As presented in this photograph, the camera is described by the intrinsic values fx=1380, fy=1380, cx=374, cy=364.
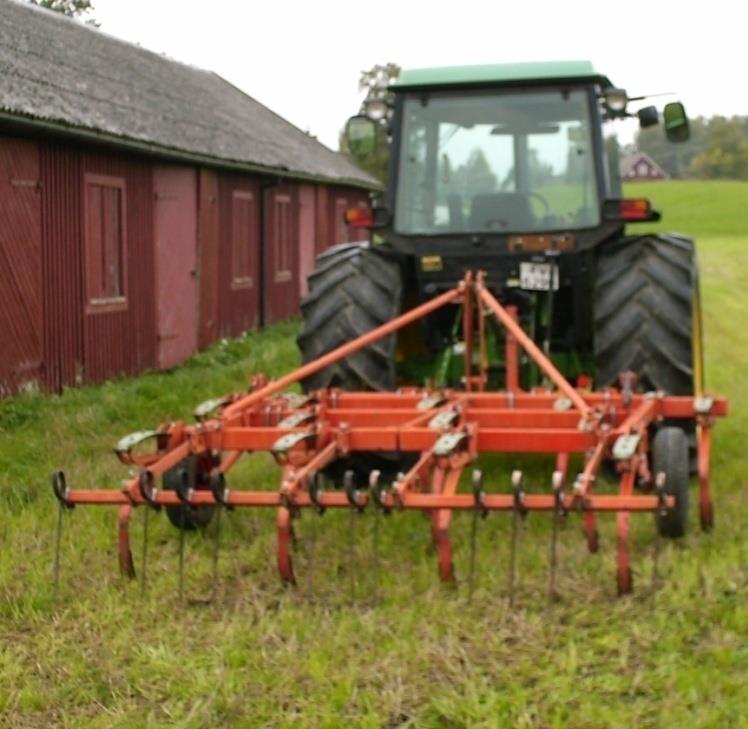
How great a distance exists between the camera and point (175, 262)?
13664 mm

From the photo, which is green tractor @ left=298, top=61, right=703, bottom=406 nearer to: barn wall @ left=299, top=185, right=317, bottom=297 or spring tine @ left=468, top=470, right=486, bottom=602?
spring tine @ left=468, top=470, right=486, bottom=602

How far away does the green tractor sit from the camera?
21.9ft

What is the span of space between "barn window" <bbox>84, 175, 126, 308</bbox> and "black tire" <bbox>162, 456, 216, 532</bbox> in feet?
19.0

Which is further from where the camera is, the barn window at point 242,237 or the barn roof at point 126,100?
the barn window at point 242,237

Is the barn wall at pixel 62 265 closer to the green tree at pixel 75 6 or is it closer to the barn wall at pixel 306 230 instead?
the barn wall at pixel 306 230

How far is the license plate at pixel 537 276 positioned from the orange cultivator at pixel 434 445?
248 mm

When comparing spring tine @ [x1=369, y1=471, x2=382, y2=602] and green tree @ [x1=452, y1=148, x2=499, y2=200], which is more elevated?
green tree @ [x1=452, y1=148, x2=499, y2=200]

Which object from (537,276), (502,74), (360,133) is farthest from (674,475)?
(360,133)

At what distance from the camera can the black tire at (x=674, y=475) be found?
5.35 m

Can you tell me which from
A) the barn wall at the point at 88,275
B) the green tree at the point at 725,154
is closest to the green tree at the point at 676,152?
the green tree at the point at 725,154

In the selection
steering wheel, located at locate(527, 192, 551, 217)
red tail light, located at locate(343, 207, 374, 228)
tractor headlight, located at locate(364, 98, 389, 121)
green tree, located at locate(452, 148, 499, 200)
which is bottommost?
red tail light, located at locate(343, 207, 374, 228)

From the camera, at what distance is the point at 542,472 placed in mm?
6996

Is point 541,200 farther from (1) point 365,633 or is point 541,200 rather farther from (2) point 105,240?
(2) point 105,240

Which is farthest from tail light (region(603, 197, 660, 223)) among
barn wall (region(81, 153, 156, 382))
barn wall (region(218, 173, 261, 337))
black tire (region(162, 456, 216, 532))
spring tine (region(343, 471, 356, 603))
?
barn wall (region(218, 173, 261, 337))
